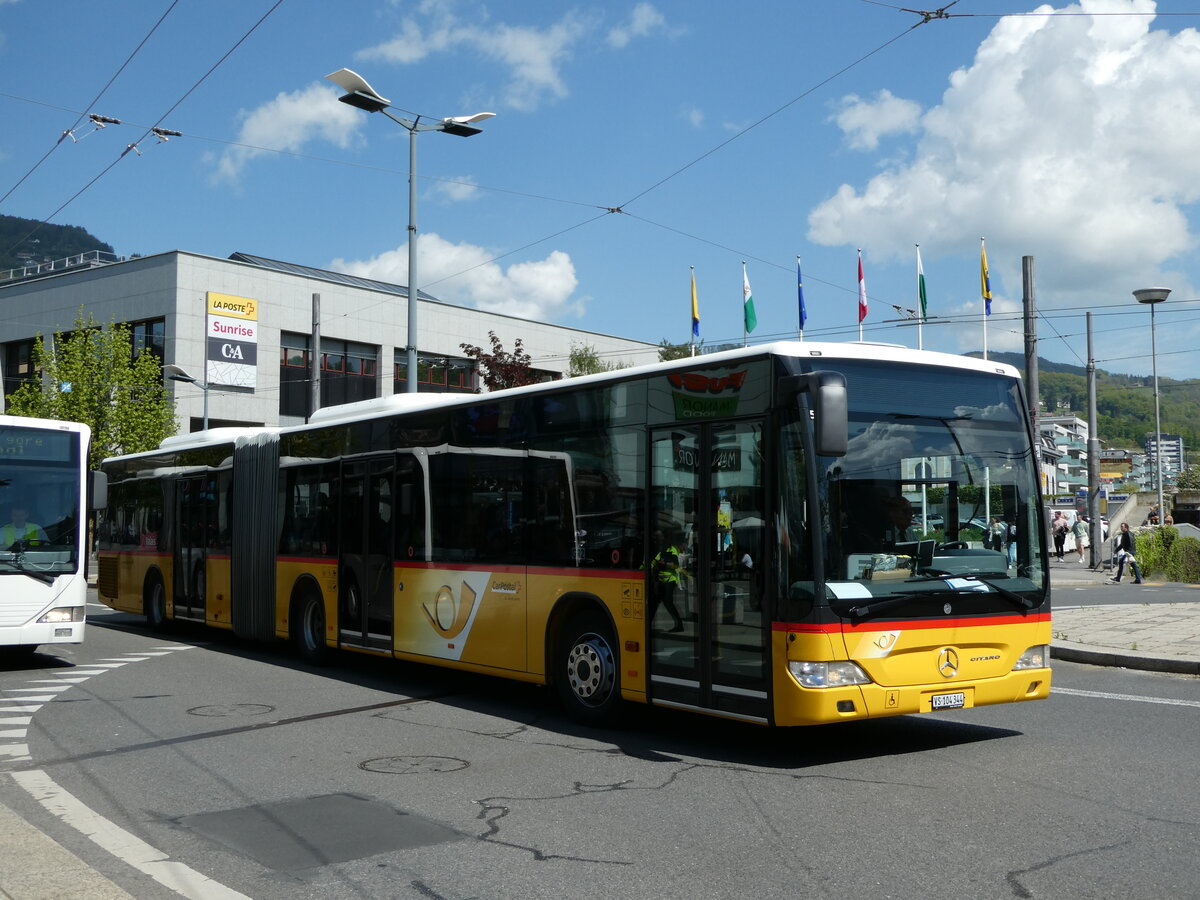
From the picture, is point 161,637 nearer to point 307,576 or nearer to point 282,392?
point 307,576

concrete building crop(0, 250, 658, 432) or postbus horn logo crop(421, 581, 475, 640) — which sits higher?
A: concrete building crop(0, 250, 658, 432)

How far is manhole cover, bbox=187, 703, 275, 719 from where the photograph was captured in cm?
1105

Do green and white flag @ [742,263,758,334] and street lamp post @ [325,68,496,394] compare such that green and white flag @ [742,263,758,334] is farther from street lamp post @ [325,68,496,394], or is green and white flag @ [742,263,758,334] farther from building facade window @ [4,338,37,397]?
building facade window @ [4,338,37,397]

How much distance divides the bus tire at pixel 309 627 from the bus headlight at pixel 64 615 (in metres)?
2.44

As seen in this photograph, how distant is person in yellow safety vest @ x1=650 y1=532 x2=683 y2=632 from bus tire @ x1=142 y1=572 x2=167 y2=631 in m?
12.7

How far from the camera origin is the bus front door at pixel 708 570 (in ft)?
28.0

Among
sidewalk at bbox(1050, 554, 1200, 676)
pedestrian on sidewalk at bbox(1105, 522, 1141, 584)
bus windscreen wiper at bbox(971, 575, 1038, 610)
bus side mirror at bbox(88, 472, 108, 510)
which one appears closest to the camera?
bus windscreen wiper at bbox(971, 575, 1038, 610)

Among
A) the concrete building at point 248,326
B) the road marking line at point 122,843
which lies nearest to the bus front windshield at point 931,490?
the road marking line at point 122,843

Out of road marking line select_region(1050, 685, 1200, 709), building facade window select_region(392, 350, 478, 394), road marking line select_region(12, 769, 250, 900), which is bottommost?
road marking line select_region(12, 769, 250, 900)

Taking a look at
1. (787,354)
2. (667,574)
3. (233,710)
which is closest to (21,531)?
(233,710)

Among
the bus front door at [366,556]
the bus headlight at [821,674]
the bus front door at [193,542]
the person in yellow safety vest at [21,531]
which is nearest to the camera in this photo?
the bus headlight at [821,674]

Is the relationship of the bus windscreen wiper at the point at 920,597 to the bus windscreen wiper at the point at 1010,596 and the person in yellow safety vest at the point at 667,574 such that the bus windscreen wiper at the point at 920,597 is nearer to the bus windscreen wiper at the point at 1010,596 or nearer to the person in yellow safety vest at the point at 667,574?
the bus windscreen wiper at the point at 1010,596

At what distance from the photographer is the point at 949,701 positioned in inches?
339

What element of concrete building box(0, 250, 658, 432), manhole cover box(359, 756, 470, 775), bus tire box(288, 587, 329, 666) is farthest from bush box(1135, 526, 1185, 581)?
manhole cover box(359, 756, 470, 775)
